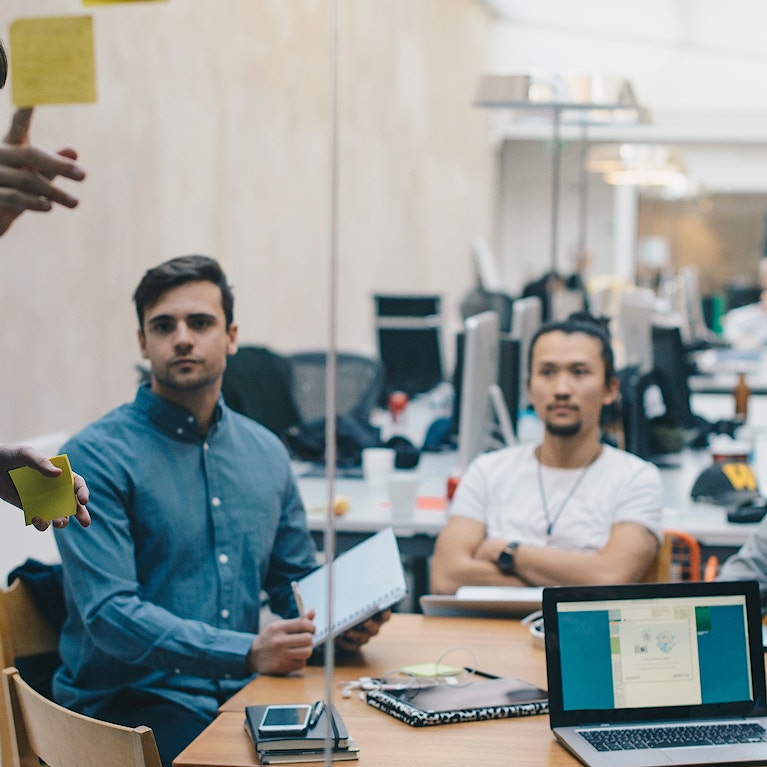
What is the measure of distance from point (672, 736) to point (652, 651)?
0.40 feet

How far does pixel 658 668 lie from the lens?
1.69 metres

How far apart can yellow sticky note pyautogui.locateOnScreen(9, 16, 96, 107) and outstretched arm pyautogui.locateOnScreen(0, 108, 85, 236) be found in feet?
0.50

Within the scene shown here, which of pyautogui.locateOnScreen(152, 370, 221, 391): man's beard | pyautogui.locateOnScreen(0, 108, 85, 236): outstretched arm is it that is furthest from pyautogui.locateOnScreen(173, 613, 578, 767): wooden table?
pyautogui.locateOnScreen(0, 108, 85, 236): outstretched arm

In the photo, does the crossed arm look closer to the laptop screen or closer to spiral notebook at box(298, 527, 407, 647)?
spiral notebook at box(298, 527, 407, 647)

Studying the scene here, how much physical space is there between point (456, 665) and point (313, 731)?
44 cm

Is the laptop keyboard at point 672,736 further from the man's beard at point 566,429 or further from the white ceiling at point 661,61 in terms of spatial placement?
the white ceiling at point 661,61

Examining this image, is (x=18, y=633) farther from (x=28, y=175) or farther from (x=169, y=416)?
(x=28, y=175)

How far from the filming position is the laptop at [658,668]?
1.64 meters

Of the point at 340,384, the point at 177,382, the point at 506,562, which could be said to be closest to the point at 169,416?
the point at 177,382

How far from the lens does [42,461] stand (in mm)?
1421

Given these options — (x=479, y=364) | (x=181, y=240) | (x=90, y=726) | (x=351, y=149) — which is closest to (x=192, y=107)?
(x=181, y=240)

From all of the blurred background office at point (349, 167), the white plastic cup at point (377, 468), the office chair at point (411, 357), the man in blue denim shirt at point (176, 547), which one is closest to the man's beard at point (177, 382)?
the man in blue denim shirt at point (176, 547)

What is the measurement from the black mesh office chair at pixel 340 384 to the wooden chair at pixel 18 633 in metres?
2.10

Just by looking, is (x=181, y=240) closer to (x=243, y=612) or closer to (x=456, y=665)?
(x=243, y=612)
